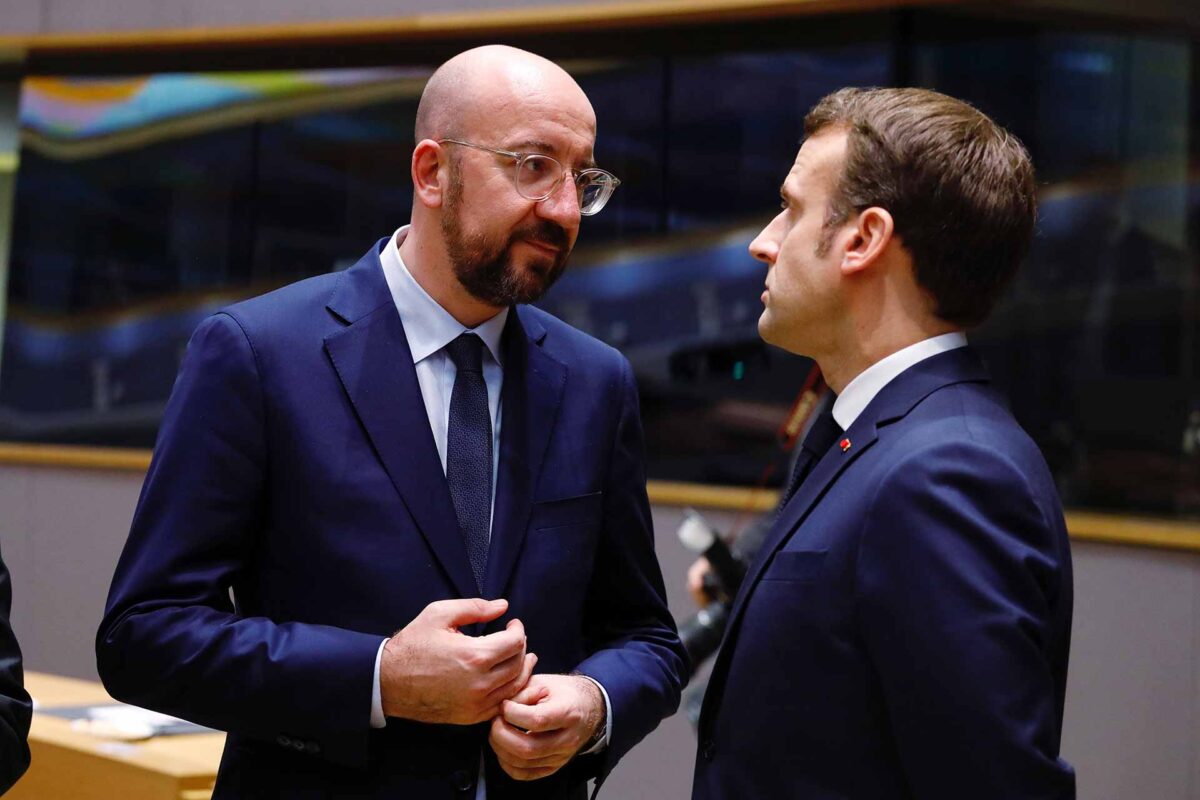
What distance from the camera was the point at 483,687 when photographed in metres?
1.78

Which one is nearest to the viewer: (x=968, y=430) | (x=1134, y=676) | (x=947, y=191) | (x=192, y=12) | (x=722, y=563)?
(x=968, y=430)

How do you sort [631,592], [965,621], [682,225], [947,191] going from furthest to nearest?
[682,225] → [631,592] → [947,191] → [965,621]

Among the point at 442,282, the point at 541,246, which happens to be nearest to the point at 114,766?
the point at 442,282

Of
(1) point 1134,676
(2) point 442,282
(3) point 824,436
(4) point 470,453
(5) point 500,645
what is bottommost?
(1) point 1134,676

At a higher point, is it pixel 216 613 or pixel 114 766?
pixel 216 613

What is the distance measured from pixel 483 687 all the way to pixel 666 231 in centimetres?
356

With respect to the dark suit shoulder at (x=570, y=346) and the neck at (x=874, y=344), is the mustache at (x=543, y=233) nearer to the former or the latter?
the dark suit shoulder at (x=570, y=346)

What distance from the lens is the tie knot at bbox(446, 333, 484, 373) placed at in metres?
2.07

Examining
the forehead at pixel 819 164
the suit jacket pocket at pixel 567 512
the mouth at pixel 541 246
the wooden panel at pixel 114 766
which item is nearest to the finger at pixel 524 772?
the suit jacket pocket at pixel 567 512

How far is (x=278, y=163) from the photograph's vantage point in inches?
232

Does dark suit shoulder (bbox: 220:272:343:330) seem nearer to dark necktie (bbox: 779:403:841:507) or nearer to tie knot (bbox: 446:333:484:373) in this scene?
tie knot (bbox: 446:333:484:373)

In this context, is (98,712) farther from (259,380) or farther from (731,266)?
(731,266)

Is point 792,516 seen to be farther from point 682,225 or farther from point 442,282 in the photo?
point 682,225

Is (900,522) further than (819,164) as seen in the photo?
No
